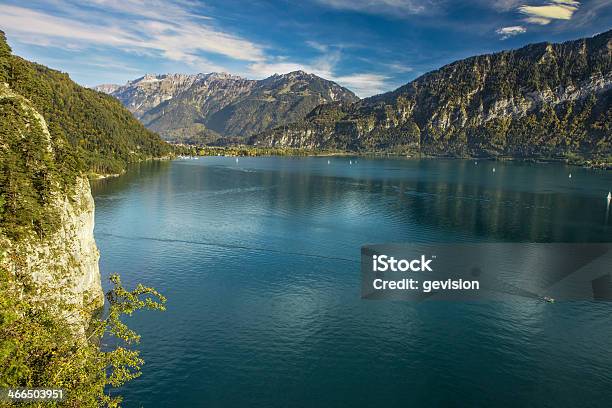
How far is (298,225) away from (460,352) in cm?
9090

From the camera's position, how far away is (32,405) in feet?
85.8

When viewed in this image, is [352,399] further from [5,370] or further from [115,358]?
[5,370]

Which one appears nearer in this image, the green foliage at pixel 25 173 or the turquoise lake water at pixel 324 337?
the green foliage at pixel 25 173

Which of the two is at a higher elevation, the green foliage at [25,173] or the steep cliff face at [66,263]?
the green foliage at [25,173]

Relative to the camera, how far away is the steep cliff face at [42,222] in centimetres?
5456

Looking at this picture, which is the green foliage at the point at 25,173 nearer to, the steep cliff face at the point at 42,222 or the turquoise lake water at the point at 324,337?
the steep cliff face at the point at 42,222

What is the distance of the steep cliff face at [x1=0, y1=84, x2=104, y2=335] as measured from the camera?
5456 centimetres

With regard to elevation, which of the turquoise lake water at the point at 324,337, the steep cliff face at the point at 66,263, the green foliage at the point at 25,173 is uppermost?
the green foliage at the point at 25,173

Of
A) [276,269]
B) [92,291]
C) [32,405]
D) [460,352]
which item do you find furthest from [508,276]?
[32,405]
